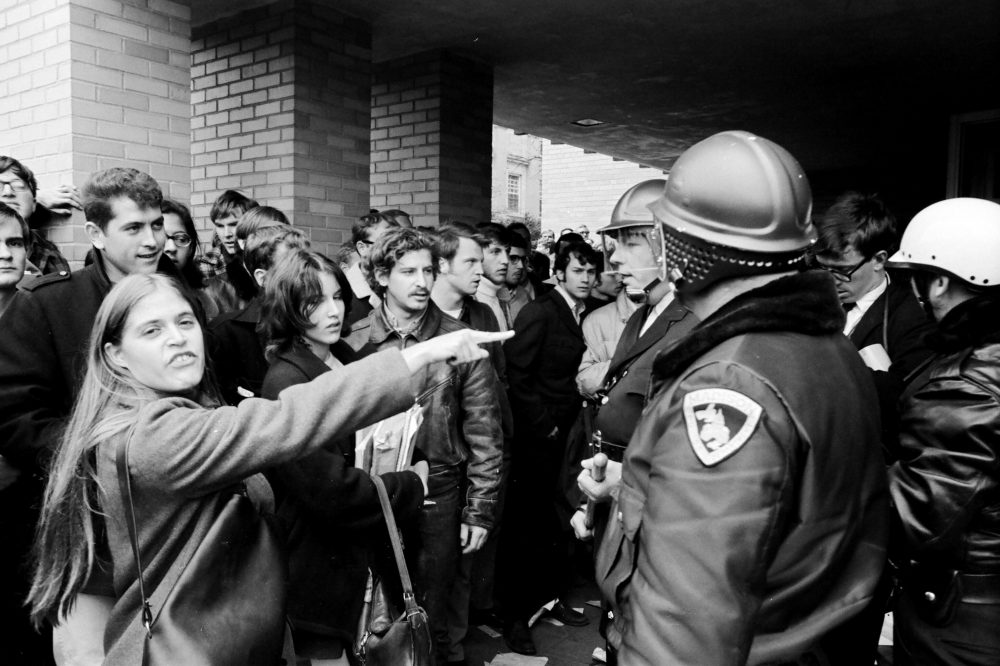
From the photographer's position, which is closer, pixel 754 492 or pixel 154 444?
pixel 754 492

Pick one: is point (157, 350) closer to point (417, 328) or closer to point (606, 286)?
point (417, 328)

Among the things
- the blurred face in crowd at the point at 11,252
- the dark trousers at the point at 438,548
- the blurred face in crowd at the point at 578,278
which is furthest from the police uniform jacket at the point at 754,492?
the blurred face in crowd at the point at 578,278

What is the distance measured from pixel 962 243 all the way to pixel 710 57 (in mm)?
5360

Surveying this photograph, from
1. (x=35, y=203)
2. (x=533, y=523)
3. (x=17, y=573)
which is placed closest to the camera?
(x=17, y=573)

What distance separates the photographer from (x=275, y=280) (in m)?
2.59

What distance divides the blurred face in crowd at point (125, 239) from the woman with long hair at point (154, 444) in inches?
35.4

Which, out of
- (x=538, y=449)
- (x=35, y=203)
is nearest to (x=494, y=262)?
(x=538, y=449)

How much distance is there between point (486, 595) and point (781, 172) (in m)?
3.16

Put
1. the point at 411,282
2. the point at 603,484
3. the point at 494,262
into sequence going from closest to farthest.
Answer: the point at 603,484, the point at 411,282, the point at 494,262

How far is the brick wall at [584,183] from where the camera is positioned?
1452 centimetres

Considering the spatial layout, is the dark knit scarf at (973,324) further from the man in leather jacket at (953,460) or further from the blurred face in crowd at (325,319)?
the blurred face in crowd at (325,319)

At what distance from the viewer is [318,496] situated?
2.17 m

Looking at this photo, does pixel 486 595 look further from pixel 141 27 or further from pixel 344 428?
pixel 141 27

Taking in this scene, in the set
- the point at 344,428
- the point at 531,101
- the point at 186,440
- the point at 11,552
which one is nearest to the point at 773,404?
the point at 344,428
